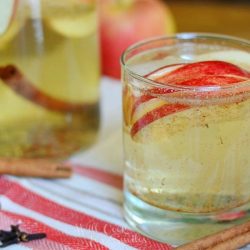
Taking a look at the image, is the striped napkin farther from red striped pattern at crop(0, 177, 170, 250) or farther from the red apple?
the red apple

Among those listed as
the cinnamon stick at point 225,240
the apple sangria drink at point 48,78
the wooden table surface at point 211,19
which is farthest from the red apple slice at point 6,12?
the wooden table surface at point 211,19

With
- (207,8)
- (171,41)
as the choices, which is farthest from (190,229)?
(207,8)

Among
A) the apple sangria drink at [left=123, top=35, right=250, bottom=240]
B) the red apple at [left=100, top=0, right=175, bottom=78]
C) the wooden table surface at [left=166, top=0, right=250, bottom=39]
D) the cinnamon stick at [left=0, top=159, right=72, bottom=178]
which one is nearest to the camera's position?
the apple sangria drink at [left=123, top=35, right=250, bottom=240]

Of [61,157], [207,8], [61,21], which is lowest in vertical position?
[207,8]

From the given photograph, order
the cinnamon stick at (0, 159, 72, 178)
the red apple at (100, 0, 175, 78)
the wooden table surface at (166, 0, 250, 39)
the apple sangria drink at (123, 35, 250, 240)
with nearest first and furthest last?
the apple sangria drink at (123, 35, 250, 240) → the cinnamon stick at (0, 159, 72, 178) → the red apple at (100, 0, 175, 78) → the wooden table surface at (166, 0, 250, 39)

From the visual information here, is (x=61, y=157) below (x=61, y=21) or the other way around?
below

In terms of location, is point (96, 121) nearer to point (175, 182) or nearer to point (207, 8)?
point (175, 182)

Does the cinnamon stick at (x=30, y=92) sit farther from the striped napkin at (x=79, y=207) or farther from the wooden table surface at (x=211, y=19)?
the wooden table surface at (x=211, y=19)

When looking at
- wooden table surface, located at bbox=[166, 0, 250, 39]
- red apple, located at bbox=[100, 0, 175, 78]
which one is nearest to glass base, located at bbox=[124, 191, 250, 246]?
red apple, located at bbox=[100, 0, 175, 78]
